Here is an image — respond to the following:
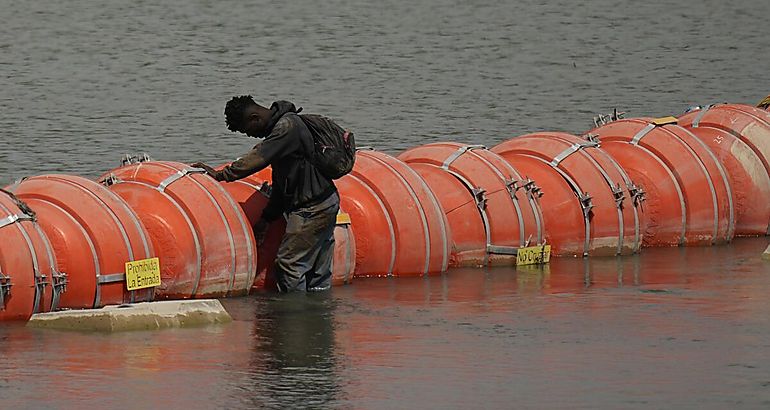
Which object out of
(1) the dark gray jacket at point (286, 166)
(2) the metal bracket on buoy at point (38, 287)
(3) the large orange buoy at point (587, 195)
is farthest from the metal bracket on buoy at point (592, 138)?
(2) the metal bracket on buoy at point (38, 287)

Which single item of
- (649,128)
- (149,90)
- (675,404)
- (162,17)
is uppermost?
(162,17)

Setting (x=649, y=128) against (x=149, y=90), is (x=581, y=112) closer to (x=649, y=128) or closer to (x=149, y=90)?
(x=149, y=90)

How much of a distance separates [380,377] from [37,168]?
13723 mm

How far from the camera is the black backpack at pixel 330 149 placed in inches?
595

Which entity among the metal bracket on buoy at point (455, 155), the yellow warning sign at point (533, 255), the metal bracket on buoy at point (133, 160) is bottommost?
the yellow warning sign at point (533, 255)

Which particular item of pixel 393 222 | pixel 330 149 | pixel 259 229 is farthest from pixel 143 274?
pixel 393 222

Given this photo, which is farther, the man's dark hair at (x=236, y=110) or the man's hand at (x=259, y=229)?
the man's hand at (x=259, y=229)

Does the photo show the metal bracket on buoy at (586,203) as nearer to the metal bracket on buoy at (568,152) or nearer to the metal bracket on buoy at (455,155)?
the metal bracket on buoy at (568,152)

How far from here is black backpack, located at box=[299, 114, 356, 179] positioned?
15.1m

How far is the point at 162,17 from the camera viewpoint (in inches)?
1964

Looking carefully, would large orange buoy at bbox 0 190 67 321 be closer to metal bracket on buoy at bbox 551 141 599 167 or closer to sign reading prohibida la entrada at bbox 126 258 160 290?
sign reading prohibida la entrada at bbox 126 258 160 290

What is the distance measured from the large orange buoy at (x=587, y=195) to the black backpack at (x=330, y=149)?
106 inches

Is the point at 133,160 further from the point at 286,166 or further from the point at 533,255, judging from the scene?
the point at 533,255

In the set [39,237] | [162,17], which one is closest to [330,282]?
[39,237]
